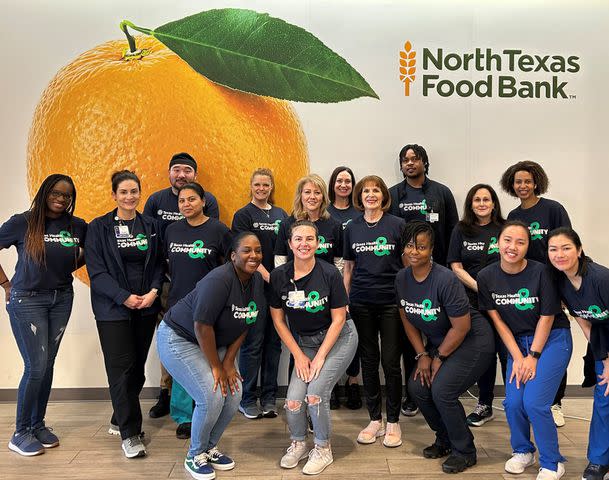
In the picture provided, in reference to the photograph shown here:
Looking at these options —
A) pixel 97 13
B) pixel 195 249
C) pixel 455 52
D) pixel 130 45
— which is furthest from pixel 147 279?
pixel 455 52

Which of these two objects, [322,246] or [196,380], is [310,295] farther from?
[196,380]

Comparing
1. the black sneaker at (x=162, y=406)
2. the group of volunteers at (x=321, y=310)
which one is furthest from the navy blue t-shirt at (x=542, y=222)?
the black sneaker at (x=162, y=406)

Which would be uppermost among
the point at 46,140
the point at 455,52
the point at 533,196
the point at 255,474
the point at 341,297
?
the point at 455,52

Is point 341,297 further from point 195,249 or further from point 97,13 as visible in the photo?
point 97,13

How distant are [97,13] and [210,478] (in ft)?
10.7

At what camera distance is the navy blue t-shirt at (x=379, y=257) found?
3055 mm

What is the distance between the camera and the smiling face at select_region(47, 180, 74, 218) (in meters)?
2.85

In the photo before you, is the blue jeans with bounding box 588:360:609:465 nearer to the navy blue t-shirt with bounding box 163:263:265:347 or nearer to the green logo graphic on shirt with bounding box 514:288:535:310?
the green logo graphic on shirt with bounding box 514:288:535:310

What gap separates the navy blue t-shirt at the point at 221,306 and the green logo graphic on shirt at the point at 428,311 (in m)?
0.84

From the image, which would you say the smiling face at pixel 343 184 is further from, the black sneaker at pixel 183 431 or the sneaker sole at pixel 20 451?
the sneaker sole at pixel 20 451

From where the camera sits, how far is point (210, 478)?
103 inches

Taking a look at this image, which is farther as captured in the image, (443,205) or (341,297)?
(443,205)

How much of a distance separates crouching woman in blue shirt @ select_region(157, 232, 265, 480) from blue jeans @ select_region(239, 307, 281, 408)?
0.71 m

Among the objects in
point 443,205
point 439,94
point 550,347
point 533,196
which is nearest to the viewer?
point 550,347
